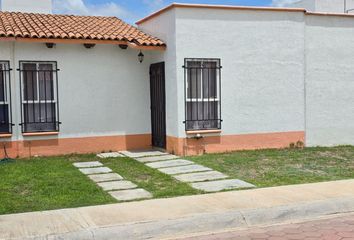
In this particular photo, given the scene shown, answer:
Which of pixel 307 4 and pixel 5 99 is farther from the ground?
pixel 307 4

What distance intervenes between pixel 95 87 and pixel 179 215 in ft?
23.1

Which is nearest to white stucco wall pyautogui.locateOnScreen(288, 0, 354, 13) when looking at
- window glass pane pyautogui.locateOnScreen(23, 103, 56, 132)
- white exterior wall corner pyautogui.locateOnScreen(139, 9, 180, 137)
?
white exterior wall corner pyautogui.locateOnScreen(139, 9, 180, 137)

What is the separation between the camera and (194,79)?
12445mm

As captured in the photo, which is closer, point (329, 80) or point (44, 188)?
point (44, 188)

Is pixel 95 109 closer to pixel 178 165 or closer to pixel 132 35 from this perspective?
pixel 132 35

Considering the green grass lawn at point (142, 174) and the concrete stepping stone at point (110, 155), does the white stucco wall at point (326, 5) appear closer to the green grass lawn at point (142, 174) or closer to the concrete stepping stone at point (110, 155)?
the green grass lawn at point (142, 174)

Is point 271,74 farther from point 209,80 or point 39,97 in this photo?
point 39,97

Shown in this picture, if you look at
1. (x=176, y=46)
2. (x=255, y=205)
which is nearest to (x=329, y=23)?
(x=176, y=46)

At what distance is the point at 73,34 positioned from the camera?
40.3ft

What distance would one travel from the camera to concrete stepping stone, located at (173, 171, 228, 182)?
9.27 metres

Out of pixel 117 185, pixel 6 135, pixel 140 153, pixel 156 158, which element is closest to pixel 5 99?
pixel 6 135

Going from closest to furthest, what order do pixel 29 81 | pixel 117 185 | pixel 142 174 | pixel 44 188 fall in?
pixel 44 188
pixel 117 185
pixel 142 174
pixel 29 81

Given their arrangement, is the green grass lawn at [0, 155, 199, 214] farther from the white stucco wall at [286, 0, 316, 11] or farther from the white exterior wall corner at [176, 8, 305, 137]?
the white stucco wall at [286, 0, 316, 11]

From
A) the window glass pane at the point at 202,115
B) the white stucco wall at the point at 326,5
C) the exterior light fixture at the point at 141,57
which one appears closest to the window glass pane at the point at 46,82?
the exterior light fixture at the point at 141,57
